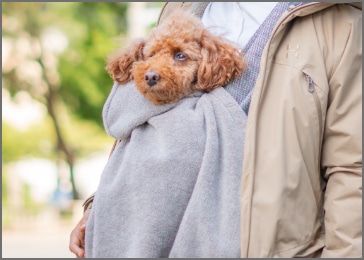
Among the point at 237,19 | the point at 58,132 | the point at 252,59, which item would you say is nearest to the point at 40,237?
the point at 58,132

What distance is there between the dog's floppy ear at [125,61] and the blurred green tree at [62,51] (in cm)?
967

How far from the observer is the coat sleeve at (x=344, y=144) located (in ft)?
7.88

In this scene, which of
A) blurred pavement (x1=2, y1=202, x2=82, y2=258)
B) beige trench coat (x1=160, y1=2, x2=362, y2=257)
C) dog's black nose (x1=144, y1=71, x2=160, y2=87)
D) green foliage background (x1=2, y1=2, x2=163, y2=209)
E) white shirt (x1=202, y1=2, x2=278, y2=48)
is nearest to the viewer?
beige trench coat (x1=160, y1=2, x2=362, y2=257)

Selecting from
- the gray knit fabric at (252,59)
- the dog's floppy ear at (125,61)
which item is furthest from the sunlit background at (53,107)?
the gray knit fabric at (252,59)

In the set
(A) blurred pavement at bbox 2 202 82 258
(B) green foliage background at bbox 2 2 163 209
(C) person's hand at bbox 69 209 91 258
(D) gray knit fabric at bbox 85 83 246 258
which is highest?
(D) gray knit fabric at bbox 85 83 246 258

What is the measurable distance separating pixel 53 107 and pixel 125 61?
11.4 meters

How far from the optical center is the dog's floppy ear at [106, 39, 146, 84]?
2.71 metres

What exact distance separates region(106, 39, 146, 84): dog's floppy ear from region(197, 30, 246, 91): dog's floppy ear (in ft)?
0.90

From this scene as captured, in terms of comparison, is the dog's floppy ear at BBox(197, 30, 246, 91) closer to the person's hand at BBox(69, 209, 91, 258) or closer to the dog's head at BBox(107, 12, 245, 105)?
the dog's head at BBox(107, 12, 245, 105)

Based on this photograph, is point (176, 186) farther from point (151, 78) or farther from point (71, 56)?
point (71, 56)

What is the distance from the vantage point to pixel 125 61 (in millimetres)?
2729

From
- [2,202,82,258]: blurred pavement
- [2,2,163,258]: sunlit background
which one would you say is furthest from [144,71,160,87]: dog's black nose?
[2,2,163,258]: sunlit background

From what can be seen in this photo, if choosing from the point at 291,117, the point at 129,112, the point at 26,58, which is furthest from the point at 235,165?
the point at 26,58

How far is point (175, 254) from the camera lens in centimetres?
237
